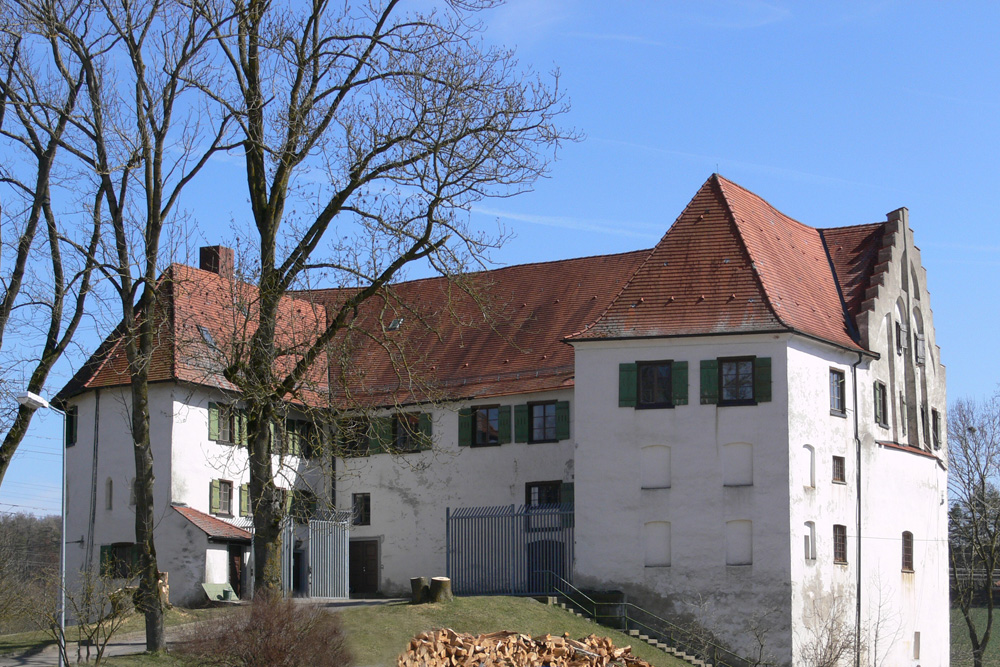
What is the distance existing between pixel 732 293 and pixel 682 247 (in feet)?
8.05

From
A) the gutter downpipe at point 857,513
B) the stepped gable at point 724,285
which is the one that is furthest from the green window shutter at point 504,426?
the gutter downpipe at point 857,513

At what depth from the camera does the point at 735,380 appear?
3356 cm

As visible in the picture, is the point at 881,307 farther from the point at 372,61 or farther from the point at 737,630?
the point at 372,61

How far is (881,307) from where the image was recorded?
37.6m

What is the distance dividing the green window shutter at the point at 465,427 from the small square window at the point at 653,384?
22.4ft

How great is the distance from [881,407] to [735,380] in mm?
6099

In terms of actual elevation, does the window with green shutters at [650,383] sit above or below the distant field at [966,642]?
above

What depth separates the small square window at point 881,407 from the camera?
3691 centimetres

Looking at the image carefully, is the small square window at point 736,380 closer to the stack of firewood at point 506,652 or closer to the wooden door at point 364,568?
the stack of firewood at point 506,652

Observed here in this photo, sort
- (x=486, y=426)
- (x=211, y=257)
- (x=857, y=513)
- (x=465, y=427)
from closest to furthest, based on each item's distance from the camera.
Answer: (x=857, y=513)
(x=486, y=426)
(x=465, y=427)
(x=211, y=257)

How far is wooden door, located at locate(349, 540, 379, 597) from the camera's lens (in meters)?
40.2

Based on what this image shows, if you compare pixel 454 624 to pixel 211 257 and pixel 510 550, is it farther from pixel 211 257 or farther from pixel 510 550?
pixel 211 257

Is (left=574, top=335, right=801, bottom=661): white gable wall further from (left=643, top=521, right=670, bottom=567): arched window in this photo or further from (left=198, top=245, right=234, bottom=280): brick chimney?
Answer: (left=198, top=245, right=234, bottom=280): brick chimney

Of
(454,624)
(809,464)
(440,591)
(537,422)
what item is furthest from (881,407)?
(454,624)
